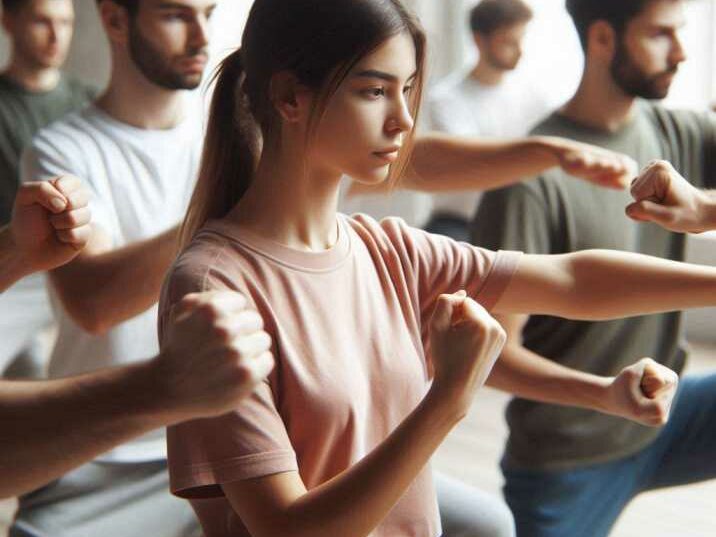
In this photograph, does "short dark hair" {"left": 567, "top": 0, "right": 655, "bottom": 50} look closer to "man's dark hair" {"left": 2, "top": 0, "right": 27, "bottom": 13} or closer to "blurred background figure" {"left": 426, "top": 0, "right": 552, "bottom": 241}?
"blurred background figure" {"left": 426, "top": 0, "right": 552, "bottom": 241}

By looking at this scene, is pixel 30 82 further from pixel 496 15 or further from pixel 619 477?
pixel 619 477

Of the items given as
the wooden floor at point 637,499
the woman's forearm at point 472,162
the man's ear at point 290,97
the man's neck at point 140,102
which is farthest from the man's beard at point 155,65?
the wooden floor at point 637,499

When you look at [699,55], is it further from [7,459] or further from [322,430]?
[7,459]

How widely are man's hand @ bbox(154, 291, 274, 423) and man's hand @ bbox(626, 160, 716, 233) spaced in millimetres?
236

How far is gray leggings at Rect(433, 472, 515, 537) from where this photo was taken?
0.65 metres

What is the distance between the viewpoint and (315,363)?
1.61ft

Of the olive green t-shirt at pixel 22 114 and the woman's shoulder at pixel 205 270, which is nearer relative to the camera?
the woman's shoulder at pixel 205 270

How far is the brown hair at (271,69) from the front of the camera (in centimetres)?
48

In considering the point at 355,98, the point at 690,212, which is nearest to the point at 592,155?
the point at 690,212

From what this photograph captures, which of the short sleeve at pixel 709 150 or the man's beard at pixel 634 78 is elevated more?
the man's beard at pixel 634 78

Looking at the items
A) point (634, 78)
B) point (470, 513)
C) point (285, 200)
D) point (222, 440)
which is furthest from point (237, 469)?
point (634, 78)

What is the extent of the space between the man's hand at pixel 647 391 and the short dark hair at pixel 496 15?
0.42 metres

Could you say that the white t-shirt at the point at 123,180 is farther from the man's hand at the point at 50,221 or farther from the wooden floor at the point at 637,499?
the wooden floor at the point at 637,499

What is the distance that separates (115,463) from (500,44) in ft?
1.56
